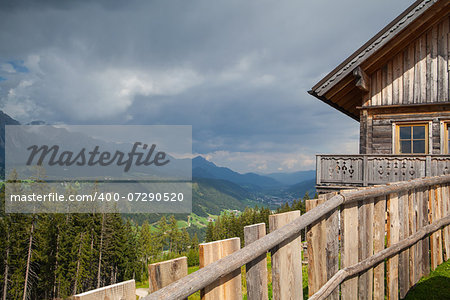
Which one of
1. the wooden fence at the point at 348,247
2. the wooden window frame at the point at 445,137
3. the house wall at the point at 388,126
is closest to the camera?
the wooden fence at the point at 348,247

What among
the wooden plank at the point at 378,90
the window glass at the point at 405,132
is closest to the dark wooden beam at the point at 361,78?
the wooden plank at the point at 378,90

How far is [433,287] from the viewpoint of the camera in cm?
476

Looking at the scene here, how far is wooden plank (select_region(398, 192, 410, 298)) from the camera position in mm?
4605

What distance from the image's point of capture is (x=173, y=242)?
353 feet

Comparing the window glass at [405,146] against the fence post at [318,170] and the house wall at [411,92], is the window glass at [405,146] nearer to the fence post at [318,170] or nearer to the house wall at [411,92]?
the house wall at [411,92]

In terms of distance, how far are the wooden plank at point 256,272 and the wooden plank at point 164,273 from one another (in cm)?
66

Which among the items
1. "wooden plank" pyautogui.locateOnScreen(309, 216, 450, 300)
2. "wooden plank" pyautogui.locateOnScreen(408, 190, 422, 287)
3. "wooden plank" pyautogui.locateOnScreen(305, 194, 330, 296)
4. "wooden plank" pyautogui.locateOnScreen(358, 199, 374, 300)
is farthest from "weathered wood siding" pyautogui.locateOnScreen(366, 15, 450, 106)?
"wooden plank" pyautogui.locateOnScreen(305, 194, 330, 296)

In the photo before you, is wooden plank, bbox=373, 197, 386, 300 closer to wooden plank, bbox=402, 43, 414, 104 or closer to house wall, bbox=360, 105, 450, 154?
house wall, bbox=360, 105, 450, 154

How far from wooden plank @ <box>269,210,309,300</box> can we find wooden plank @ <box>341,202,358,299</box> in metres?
0.89

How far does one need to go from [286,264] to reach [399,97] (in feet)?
40.9

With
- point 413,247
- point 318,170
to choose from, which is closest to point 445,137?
point 318,170

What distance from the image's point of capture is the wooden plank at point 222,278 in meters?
1.99

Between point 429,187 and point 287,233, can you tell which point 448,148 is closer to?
point 429,187

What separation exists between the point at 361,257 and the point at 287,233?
184 centimetres
